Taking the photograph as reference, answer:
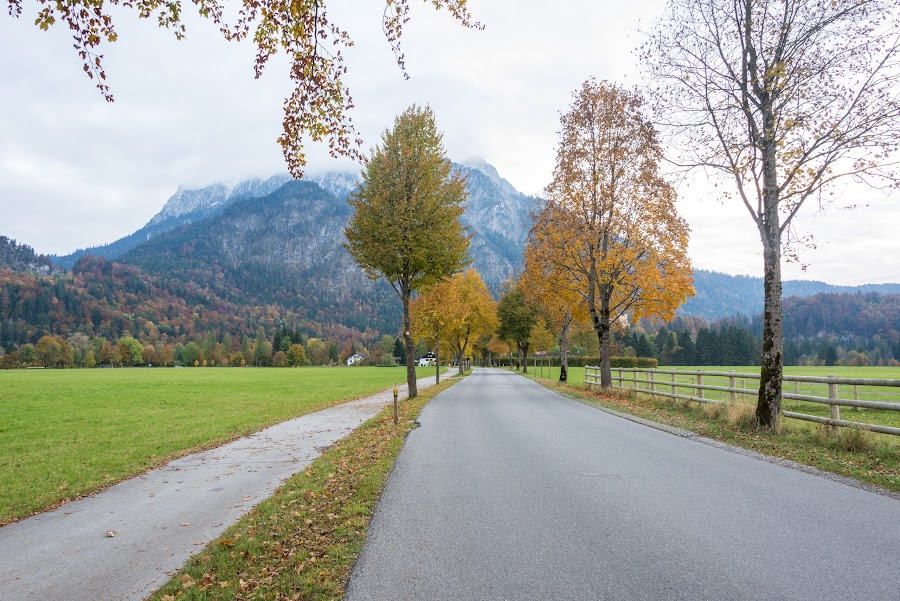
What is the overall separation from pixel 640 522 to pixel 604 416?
9852mm

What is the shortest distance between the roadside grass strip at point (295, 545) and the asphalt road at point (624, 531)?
0.27m

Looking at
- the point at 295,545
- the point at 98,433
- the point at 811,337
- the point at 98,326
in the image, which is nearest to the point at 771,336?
the point at 295,545

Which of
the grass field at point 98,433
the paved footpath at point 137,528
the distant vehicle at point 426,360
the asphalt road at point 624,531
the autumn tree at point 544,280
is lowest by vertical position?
the distant vehicle at point 426,360

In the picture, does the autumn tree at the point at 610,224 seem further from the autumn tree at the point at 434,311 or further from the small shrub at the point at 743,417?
the small shrub at the point at 743,417

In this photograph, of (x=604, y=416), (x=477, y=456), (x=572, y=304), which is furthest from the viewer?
(x=572, y=304)

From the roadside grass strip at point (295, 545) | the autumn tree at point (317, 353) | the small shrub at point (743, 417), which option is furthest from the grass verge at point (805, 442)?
the autumn tree at point (317, 353)

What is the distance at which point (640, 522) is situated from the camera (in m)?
5.03

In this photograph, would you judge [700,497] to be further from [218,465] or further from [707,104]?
[707,104]

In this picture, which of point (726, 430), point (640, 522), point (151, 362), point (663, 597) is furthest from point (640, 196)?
point (151, 362)

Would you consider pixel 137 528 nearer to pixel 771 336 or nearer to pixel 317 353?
pixel 771 336

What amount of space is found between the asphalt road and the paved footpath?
2155 mm

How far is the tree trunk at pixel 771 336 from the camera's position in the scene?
10641mm

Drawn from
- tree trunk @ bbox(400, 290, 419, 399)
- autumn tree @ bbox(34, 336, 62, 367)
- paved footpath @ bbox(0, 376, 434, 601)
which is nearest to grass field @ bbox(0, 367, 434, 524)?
paved footpath @ bbox(0, 376, 434, 601)

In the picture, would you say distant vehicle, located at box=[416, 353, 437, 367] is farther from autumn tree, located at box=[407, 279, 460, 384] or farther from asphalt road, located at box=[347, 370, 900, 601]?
asphalt road, located at box=[347, 370, 900, 601]
